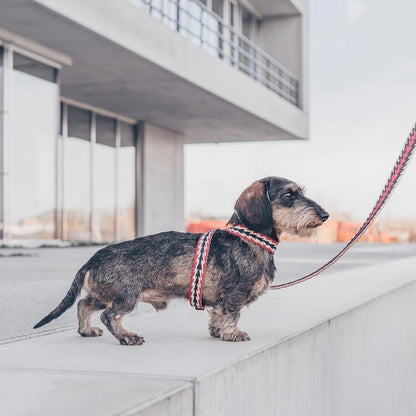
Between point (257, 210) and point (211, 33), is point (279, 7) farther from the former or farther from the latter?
point (257, 210)

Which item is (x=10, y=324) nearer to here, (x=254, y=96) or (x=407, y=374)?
(x=407, y=374)

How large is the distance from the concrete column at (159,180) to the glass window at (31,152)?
8.01 metres

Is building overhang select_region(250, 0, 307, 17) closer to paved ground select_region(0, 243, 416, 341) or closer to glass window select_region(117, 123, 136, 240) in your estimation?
glass window select_region(117, 123, 136, 240)

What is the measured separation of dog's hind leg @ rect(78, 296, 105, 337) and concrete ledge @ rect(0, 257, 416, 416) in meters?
0.10

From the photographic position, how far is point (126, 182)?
76.3 ft

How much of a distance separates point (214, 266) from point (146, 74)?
1370cm

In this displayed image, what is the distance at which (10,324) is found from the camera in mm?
4871

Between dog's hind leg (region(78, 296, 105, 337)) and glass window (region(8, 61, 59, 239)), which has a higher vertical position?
glass window (region(8, 61, 59, 239))

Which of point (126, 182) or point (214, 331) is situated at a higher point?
point (126, 182)

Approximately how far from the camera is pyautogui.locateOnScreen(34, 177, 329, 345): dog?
351 cm

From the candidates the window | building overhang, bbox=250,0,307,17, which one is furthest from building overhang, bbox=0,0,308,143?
building overhang, bbox=250,0,307,17

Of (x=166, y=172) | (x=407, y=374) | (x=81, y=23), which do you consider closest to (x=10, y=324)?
(x=407, y=374)

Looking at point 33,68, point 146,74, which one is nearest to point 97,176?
point 146,74

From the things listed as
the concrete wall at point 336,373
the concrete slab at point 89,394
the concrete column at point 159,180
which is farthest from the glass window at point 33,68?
the concrete slab at point 89,394
